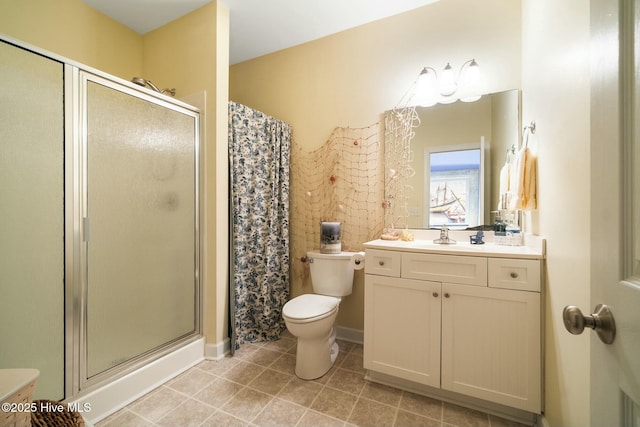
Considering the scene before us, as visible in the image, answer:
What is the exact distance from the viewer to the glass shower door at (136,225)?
4.55 ft

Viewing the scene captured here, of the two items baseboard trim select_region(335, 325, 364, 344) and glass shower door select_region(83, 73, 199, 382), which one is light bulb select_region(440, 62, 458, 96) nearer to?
glass shower door select_region(83, 73, 199, 382)

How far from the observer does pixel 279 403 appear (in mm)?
1453

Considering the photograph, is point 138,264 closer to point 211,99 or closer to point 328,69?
point 211,99

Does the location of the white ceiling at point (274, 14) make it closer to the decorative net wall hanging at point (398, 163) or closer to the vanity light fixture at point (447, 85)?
the vanity light fixture at point (447, 85)

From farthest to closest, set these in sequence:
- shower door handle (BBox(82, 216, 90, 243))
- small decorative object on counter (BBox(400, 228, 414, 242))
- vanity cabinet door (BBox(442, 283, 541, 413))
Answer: small decorative object on counter (BBox(400, 228, 414, 242)), shower door handle (BBox(82, 216, 90, 243)), vanity cabinet door (BBox(442, 283, 541, 413))

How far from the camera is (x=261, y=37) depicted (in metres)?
2.36

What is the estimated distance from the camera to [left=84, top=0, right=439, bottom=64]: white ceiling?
1.97 meters

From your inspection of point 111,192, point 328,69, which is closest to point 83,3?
point 111,192

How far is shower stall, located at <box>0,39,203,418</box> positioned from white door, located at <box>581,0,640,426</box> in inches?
76.3

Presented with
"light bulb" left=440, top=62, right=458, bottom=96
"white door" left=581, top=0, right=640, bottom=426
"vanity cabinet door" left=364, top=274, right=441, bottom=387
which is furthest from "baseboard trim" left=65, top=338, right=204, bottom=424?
"light bulb" left=440, top=62, right=458, bottom=96

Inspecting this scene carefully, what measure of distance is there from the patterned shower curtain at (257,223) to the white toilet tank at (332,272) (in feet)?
1.37

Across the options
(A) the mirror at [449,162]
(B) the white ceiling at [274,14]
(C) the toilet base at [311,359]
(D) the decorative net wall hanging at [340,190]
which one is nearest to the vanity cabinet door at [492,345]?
(A) the mirror at [449,162]

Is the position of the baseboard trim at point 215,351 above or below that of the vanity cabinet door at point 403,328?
below

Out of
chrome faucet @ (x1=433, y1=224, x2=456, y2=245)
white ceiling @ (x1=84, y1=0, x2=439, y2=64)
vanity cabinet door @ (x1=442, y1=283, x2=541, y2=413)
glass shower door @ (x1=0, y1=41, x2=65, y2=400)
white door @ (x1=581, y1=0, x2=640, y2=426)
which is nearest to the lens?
white door @ (x1=581, y1=0, x2=640, y2=426)
